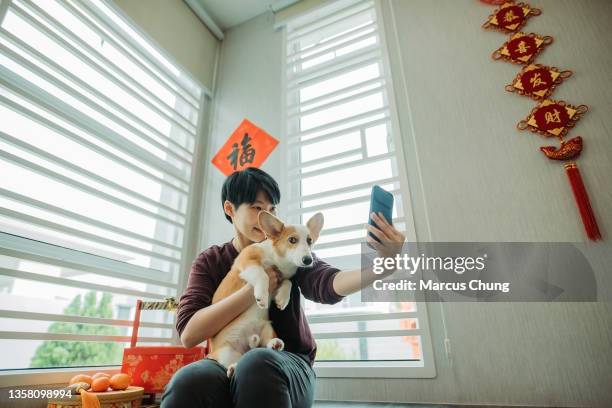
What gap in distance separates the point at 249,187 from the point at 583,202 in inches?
42.6

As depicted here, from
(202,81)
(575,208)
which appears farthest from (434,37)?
(202,81)

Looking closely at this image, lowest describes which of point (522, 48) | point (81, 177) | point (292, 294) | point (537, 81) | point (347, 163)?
point (292, 294)

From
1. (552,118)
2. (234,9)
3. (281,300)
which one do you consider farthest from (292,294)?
(234,9)

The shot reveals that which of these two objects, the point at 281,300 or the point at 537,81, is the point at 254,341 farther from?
the point at 537,81

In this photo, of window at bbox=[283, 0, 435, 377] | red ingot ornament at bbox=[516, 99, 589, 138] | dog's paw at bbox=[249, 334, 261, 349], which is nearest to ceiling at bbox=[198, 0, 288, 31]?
window at bbox=[283, 0, 435, 377]

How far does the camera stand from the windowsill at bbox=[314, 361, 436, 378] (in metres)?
1.17

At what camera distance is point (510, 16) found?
4.69 feet

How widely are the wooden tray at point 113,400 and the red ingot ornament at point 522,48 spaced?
1.79 metres

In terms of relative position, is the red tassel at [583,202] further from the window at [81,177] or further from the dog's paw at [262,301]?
the window at [81,177]

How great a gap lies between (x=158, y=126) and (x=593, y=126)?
6.24ft

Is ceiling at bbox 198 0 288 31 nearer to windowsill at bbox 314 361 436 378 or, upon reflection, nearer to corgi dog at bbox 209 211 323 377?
corgi dog at bbox 209 211 323 377

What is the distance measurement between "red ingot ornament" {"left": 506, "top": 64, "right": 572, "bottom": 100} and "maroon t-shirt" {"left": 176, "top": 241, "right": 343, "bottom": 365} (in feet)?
3.48

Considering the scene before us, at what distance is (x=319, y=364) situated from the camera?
4.35 ft

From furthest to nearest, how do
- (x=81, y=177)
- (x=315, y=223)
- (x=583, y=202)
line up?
(x=81, y=177) → (x=583, y=202) → (x=315, y=223)
